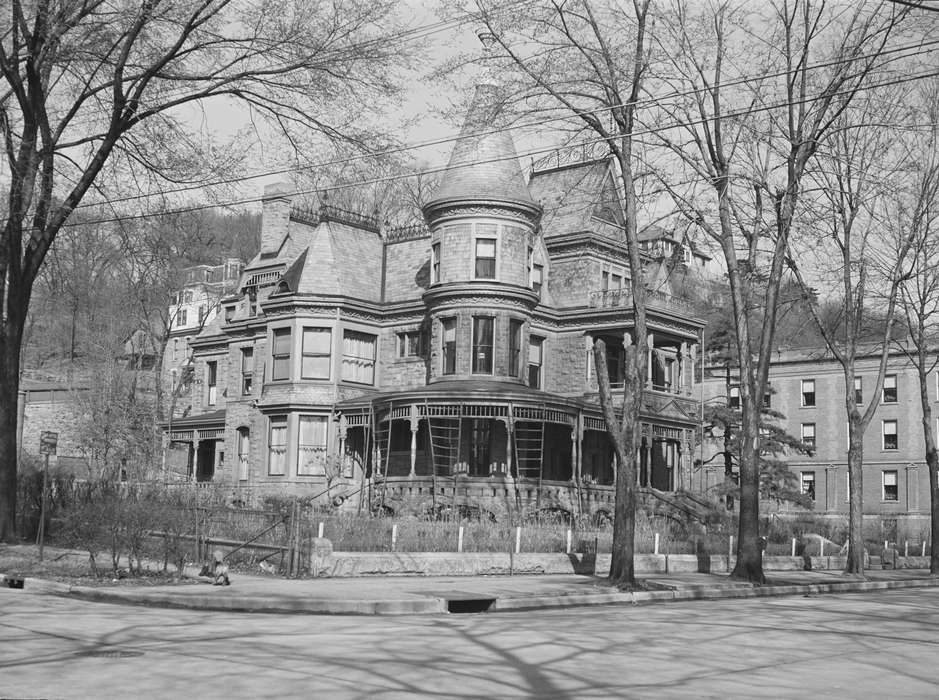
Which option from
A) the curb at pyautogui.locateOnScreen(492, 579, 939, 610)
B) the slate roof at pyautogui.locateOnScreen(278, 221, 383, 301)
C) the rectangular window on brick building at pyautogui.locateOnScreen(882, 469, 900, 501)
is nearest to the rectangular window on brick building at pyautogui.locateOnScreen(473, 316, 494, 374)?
the slate roof at pyautogui.locateOnScreen(278, 221, 383, 301)

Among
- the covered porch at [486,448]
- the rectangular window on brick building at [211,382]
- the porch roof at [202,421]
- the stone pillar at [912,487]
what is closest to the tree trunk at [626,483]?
the covered porch at [486,448]

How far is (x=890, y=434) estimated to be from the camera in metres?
62.5

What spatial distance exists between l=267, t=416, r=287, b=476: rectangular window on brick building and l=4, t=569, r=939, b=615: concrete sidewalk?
63.9ft

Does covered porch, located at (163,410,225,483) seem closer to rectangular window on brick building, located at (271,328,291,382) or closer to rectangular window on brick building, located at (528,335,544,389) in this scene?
rectangular window on brick building, located at (271,328,291,382)

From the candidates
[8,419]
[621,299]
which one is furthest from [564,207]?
[8,419]

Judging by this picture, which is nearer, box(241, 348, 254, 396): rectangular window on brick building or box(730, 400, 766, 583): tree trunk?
box(730, 400, 766, 583): tree trunk

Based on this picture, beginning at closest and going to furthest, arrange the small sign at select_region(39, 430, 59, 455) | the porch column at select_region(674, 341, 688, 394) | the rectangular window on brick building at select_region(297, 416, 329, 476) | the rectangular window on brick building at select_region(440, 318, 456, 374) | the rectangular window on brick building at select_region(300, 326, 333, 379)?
1. the small sign at select_region(39, 430, 59, 455)
2. the rectangular window on brick building at select_region(440, 318, 456, 374)
3. the rectangular window on brick building at select_region(297, 416, 329, 476)
4. the rectangular window on brick building at select_region(300, 326, 333, 379)
5. the porch column at select_region(674, 341, 688, 394)

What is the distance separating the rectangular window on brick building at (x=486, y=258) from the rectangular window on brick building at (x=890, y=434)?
33199mm

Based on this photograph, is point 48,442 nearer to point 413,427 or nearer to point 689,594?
point 689,594

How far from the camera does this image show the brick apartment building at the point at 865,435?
60875mm

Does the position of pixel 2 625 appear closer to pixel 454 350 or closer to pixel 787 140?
pixel 787 140

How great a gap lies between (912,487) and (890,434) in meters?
3.25

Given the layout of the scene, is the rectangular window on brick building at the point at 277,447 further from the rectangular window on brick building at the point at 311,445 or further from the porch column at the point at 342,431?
the porch column at the point at 342,431

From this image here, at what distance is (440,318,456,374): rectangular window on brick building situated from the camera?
39.7 m
